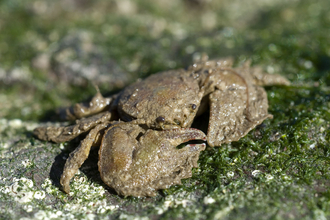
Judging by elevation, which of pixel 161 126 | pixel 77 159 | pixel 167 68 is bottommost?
pixel 77 159

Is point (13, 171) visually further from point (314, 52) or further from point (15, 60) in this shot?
point (314, 52)

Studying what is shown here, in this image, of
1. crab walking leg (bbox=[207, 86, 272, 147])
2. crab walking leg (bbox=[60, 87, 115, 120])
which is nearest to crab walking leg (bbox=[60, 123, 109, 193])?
crab walking leg (bbox=[60, 87, 115, 120])

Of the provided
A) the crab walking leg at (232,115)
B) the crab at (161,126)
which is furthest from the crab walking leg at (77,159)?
the crab walking leg at (232,115)

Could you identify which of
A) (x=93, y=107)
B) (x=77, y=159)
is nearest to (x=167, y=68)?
(x=93, y=107)

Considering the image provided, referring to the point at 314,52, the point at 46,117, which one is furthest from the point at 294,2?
the point at 46,117

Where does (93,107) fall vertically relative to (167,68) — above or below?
below

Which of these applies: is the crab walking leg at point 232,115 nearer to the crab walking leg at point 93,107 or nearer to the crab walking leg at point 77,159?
the crab walking leg at point 77,159

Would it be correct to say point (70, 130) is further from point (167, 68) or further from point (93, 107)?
point (167, 68)
